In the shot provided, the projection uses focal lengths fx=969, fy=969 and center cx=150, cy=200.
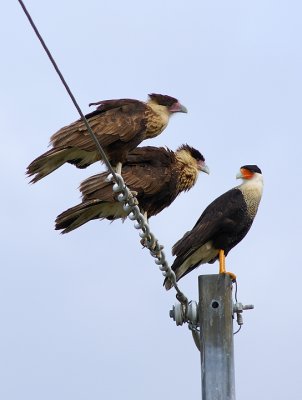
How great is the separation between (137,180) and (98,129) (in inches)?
28.5

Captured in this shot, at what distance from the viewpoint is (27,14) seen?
13.7 feet

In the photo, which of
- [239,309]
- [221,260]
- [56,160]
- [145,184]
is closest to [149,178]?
[145,184]

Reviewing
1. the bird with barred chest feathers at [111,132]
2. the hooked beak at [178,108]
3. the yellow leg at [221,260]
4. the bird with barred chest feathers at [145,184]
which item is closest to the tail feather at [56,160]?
the bird with barred chest feathers at [111,132]

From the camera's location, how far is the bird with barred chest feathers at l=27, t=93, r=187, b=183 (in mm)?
7406

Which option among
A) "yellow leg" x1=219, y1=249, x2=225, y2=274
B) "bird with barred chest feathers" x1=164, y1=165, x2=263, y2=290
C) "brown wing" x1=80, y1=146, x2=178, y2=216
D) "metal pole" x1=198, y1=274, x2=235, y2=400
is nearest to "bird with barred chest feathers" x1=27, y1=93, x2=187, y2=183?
"brown wing" x1=80, y1=146, x2=178, y2=216

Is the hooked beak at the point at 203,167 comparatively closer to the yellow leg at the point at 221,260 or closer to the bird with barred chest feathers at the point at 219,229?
the bird with barred chest feathers at the point at 219,229

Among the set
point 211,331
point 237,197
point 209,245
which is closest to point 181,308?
point 211,331

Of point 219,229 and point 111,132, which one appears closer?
point 111,132

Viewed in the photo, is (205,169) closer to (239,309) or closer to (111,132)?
(111,132)

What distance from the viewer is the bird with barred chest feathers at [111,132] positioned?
741 centimetres

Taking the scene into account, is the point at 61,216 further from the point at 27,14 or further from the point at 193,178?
the point at 27,14

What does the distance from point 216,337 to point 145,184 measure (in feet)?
9.75

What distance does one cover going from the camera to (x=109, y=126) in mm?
7930

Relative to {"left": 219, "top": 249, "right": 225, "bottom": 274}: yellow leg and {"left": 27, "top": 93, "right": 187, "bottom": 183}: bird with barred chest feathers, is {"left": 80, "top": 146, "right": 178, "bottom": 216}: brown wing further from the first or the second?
{"left": 219, "top": 249, "right": 225, "bottom": 274}: yellow leg
